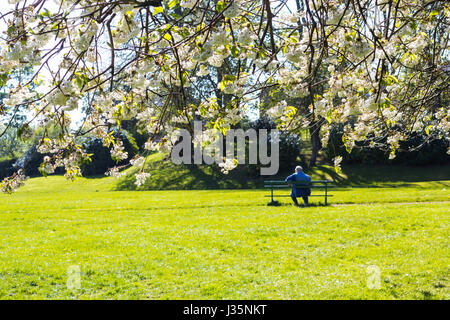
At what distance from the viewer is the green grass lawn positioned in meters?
4.87

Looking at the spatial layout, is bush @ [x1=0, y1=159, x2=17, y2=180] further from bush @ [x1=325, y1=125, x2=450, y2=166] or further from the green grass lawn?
bush @ [x1=325, y1=125, x2=450, y2=166]

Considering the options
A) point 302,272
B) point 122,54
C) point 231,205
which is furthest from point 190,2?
point 122,54

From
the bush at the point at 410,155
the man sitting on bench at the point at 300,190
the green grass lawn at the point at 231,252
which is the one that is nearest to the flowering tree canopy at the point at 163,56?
the green grass lawn at the point at 231,252

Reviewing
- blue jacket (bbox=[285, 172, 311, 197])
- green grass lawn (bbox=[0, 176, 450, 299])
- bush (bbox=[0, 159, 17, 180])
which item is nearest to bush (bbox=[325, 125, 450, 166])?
blue jacket (bbox=[285, 172, 311, 197])

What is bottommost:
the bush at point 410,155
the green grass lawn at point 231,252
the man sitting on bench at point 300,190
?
the green grass lawn at point 231,252

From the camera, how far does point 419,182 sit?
53.4ft

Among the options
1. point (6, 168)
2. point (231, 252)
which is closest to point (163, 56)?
point (231, 252)

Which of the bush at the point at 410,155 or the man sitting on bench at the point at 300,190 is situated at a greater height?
the bush at the point at 410,155

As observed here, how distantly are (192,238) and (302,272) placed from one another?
253cm

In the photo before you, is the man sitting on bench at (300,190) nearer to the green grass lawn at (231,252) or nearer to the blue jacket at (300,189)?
the blue jacket at (300,189)

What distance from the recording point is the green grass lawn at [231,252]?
16.0ft

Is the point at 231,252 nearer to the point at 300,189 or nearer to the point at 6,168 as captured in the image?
the point at 300,189

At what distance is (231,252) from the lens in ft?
21.1

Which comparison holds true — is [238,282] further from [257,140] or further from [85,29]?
[257,140]
